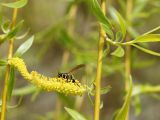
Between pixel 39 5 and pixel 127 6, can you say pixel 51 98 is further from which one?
pixel 127 6

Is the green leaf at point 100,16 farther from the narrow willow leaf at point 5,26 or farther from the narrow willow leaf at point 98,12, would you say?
the narrow willow leaf at point 5,26

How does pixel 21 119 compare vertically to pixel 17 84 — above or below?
below

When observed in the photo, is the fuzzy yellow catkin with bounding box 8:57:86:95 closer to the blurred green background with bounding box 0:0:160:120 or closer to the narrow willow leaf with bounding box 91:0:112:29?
the narrow willow leaf with bounding box 91:0:112:29

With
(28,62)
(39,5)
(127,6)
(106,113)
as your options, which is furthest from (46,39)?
(106,113)

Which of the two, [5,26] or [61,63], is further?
[61,63]

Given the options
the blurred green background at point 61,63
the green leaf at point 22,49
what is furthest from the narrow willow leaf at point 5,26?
the blurred green background at point 61,63

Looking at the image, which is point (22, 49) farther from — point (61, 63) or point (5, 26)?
Answer: point (61, 63)

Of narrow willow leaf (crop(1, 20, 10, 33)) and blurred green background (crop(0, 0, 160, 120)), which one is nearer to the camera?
narrow willow leaf (crop(1, 20, 10, 33))

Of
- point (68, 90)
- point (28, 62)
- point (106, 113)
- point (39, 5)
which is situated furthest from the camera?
point (106, 113)

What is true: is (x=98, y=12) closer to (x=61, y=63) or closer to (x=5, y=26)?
(x=5, y=26)

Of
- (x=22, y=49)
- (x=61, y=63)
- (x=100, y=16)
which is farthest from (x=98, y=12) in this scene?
(x=61, y=63)

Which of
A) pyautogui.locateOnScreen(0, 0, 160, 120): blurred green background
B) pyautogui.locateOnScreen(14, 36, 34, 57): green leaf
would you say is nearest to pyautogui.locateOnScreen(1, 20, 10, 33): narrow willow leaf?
pyautogui.locateOnScreen(14, 36, 34, 57): green leaf
